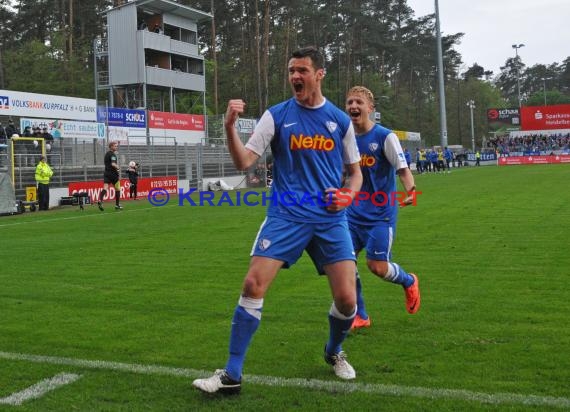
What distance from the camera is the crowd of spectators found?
65.6m

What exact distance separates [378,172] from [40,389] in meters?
3.34

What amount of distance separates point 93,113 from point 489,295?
87.7 feet

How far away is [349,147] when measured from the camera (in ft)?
14.6

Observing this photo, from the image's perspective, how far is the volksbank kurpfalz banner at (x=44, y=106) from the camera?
26125 mm

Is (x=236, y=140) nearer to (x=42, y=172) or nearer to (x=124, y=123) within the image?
(x=42, y=172)

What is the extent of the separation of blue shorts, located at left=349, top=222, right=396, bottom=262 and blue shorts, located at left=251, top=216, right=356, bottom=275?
1.60m

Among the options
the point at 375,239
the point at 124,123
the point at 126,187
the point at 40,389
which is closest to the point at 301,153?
the point at 375,239

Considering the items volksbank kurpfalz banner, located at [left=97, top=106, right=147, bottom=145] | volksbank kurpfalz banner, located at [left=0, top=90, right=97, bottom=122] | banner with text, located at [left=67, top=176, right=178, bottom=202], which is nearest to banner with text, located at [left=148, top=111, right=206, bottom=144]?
volksbank kurpfalz banner, located at [left=97, top=106, right=147, bottom=145]

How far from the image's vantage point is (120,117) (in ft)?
108

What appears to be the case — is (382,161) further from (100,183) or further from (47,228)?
(100,183)

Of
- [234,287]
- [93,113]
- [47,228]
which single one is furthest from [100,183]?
[234,287]

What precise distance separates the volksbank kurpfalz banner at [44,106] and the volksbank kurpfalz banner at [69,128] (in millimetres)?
657

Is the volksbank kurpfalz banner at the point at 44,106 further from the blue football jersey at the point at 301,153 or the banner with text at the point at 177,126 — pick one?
the blue football jersey at the point at 301,153

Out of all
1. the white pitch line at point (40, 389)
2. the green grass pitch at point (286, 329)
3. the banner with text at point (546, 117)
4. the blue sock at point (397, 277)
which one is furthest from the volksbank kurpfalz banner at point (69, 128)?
the banner with text at point (546, 117)
